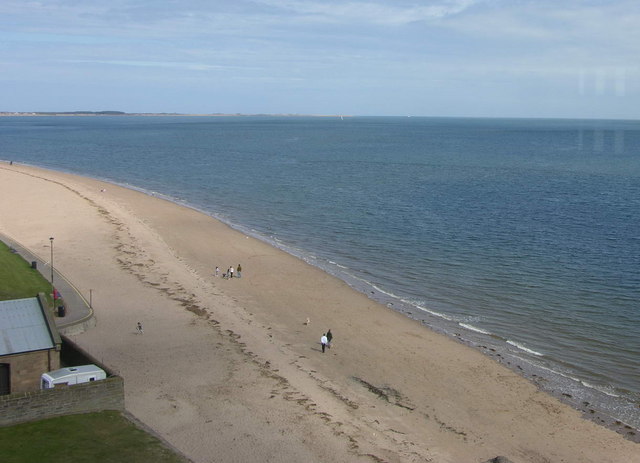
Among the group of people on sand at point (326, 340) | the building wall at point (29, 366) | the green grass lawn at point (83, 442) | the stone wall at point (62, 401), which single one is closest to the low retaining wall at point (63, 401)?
the stone wall at point (62, 401)

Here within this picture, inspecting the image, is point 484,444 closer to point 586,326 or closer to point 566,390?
point 566,390

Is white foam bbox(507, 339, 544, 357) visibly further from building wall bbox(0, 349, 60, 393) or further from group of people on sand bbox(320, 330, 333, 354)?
building wall bbox(0, 349, 60, 393)

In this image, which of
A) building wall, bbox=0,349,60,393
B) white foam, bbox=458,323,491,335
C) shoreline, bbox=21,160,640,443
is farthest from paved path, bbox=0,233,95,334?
white foam, bbox=458,323,491,335

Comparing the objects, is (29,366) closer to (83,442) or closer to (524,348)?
(83,442)

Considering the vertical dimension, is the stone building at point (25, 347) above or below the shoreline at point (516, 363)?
above

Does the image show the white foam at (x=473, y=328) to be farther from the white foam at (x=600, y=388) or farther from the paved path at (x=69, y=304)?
the paved path at (x=69, y=304)

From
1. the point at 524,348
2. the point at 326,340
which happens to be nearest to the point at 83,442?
the point at 326,340
